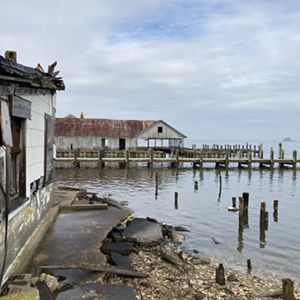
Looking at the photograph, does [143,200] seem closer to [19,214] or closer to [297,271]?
[297,271]

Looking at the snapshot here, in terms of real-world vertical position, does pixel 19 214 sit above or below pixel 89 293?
above

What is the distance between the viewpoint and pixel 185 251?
14.0 meters

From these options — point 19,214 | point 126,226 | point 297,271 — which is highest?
point 19,214

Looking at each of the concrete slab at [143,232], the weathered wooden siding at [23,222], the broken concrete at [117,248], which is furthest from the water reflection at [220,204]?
the weathered wooden siding at [23,222]

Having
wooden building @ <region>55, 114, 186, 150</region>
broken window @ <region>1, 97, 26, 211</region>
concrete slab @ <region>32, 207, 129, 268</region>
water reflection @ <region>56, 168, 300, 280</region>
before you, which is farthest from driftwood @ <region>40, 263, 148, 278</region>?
wooden building @ <region>55, 114, 186, 150</region>

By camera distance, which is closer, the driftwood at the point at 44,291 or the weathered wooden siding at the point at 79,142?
the driftwood at the point at 44,291

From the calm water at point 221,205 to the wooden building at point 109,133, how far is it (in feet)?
19.9

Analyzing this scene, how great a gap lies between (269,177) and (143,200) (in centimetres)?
2138

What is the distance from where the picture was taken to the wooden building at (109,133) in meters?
51.2

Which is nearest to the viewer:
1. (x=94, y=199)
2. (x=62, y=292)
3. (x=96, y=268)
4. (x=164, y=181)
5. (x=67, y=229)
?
(x=62, y=292)

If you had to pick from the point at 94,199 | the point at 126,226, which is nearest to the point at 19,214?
the point at 126,226

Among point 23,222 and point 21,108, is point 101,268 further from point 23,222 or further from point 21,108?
point 21,108

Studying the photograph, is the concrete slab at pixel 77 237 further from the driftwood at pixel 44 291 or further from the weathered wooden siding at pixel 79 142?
the weathered wooden siding at pixel 79 142

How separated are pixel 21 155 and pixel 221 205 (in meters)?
18.2
